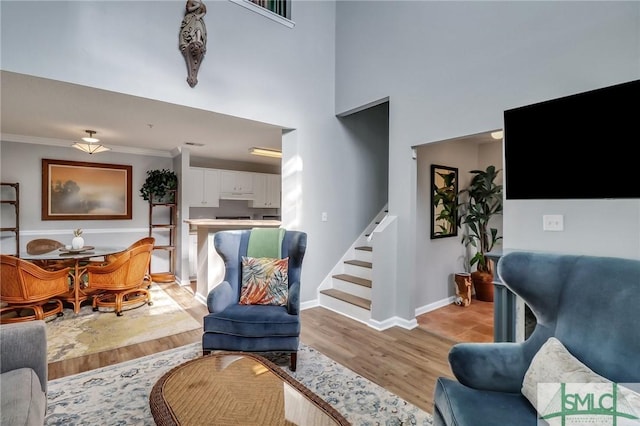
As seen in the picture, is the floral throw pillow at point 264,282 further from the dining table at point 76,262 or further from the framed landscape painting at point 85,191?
the framed landscape painting at point 85,191

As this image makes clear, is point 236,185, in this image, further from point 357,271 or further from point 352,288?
point 352,288

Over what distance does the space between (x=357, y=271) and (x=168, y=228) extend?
147 inches

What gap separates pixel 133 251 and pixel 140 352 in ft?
4.59

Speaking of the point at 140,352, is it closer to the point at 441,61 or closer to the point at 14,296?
the point at 14,296

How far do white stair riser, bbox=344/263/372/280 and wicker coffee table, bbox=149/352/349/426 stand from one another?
8.38 ft

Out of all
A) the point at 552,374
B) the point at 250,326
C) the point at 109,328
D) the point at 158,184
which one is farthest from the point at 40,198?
the point at 552,374

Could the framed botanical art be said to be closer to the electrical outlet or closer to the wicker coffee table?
the electrical outlet

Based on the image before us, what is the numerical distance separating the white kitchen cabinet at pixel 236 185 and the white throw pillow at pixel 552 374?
564cm

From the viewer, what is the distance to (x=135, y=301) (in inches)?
158

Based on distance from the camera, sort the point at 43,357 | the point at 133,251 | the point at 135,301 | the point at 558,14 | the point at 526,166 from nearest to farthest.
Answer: the point at 43,357
the point at 526,166
the point at 558,14
the point at 133,251
the point at 135,301

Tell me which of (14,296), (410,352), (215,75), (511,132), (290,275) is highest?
(215,75)

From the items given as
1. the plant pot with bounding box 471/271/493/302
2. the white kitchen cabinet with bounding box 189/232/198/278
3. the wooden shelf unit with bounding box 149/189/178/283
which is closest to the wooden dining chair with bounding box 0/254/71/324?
the wooden shelf unit with bounding box 149/189/178/283

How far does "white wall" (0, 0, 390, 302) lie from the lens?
8.27 ft

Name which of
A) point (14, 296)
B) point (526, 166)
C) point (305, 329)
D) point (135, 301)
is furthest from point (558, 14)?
point (14, 296)
